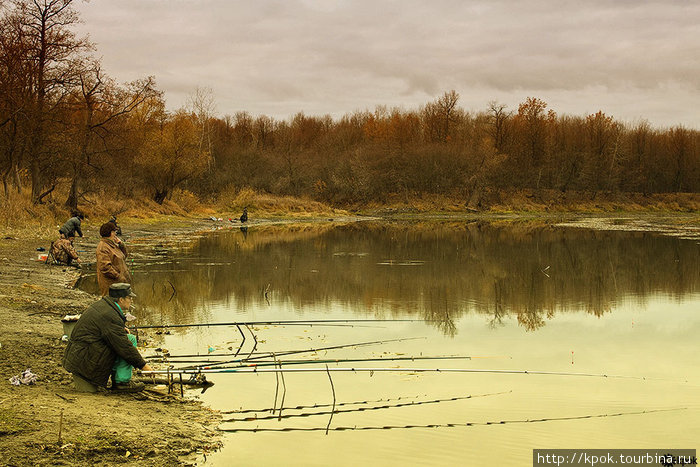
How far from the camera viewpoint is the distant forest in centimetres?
2797

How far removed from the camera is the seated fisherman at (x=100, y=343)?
262 inches

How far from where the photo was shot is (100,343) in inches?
264

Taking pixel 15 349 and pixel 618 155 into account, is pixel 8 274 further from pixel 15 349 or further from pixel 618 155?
pixel 618 155

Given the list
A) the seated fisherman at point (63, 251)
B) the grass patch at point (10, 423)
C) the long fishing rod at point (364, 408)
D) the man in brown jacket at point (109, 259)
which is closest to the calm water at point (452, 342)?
the long fishing rod at point (364, 408)

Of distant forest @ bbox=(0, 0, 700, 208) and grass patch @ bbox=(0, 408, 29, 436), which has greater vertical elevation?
distant forest @ bbox=(0, 0, 700, 208)

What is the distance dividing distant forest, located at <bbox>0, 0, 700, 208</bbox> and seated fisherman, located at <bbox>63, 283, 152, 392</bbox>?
2200 cm

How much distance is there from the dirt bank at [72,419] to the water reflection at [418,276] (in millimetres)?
3995

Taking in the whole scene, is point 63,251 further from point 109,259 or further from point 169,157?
point 169,157

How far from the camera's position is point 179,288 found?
1630cm

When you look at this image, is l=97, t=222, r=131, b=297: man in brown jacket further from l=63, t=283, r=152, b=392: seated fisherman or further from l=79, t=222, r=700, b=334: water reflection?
l=63, t=283, r=152, b=392: seated fisherman

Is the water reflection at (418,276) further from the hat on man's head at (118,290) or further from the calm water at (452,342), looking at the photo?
the hat on man's head at (118,290)

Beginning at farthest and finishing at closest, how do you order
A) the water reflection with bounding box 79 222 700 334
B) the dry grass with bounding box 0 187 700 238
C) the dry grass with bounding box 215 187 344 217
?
the dry grass with bounding box 215 187 344 217, the dry grass with bounding box 0 187 700 238, the water reflection with bounding box 79 222 700 334

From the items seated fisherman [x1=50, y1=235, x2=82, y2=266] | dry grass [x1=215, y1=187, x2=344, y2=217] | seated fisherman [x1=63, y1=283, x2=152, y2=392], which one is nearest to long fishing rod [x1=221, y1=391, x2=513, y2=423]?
seated fisherman [x1=63, y1=283, x2=152, y2=392]

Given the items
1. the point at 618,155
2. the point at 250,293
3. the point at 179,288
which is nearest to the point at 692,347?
the point at 250,293
